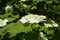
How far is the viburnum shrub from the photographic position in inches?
71.4

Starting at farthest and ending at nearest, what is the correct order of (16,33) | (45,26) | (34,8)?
(34,8) < (45,26) < (16,33)

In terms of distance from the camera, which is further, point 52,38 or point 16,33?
point 52,38

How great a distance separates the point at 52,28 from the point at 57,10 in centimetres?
73

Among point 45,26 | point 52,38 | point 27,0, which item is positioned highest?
point 27,0

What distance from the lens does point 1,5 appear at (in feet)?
10.3

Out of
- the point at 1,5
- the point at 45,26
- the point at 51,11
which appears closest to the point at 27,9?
the point at 51,11

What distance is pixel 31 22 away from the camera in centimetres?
191

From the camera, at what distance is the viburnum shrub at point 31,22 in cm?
181

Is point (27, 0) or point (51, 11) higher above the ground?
point (27, 0)

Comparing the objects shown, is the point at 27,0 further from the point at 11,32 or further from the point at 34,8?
the point at 11,32

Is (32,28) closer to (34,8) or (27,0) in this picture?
(34,8)

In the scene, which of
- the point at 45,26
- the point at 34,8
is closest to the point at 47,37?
the point at 45,26

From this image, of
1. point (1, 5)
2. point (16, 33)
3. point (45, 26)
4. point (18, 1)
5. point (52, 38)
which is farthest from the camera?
point (1, 5)

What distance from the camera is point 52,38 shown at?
2186mm
